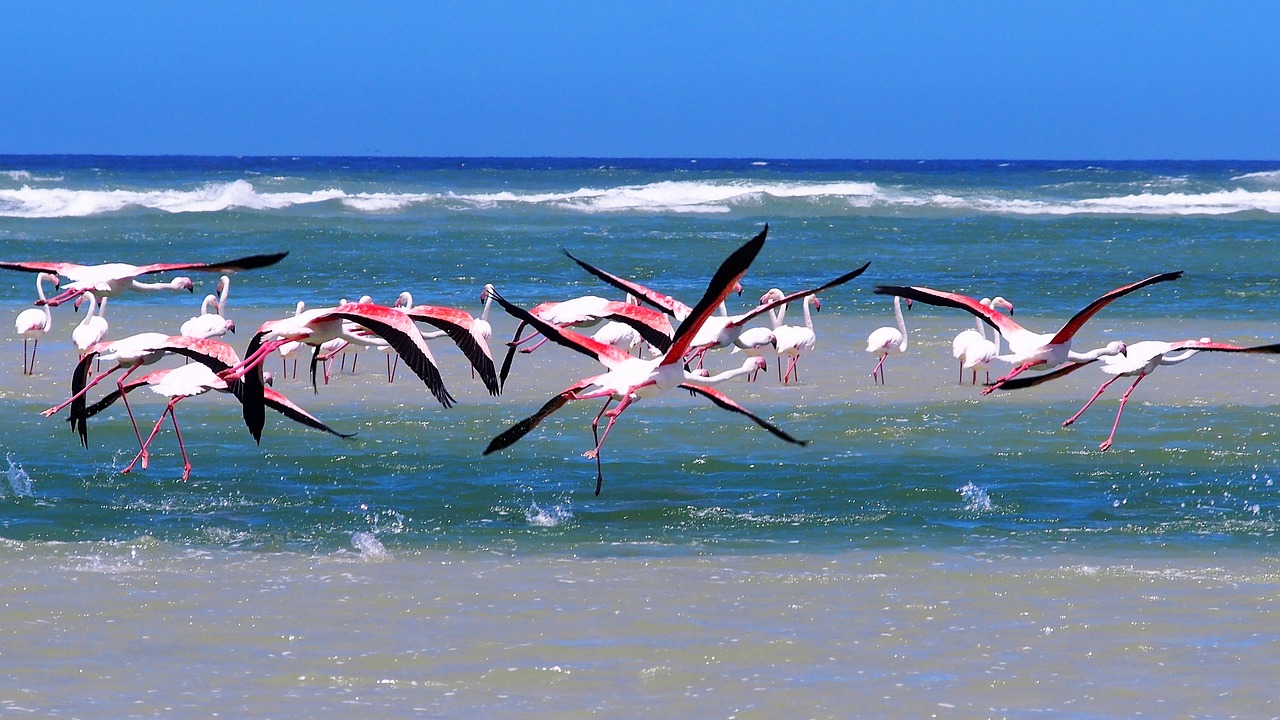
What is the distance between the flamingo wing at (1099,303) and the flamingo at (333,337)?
3.24 m

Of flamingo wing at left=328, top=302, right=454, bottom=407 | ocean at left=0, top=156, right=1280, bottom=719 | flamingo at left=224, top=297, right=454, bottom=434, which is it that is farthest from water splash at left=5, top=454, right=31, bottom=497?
flamingo wing at left=328, top=302, right=454, bottom=407

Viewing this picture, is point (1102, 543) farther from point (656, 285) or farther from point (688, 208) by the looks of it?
point (688, 208)

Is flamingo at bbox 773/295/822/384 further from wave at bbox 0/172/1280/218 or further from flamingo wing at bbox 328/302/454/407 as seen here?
wave at bbox 0/172/1280/218

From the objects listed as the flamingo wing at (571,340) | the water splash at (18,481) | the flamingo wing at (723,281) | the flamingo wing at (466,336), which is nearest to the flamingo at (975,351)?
the flamingo wing at (571,340)

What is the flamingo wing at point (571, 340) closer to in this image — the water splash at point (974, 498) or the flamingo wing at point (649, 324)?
the flamingo wing at point (649, 324)

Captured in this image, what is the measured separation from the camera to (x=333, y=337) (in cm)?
899

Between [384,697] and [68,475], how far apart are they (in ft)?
14.9

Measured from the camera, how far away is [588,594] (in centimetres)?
718

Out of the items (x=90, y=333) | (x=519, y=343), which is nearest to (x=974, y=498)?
(x=519, y=343)

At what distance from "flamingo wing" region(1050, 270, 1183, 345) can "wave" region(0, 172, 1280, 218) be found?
34.0m

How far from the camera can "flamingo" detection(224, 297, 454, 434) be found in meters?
7.75

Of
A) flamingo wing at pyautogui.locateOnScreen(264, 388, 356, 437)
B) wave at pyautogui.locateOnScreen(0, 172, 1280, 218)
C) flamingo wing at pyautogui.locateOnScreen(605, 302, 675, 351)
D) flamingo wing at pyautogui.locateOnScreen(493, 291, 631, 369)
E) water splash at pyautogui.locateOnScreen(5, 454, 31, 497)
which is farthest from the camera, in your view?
wave at pyautogui.locateOnScreen(0, 172, 1280, 218)

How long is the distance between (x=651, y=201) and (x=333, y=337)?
4022cm

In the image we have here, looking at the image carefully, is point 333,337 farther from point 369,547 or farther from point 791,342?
point 791,342
